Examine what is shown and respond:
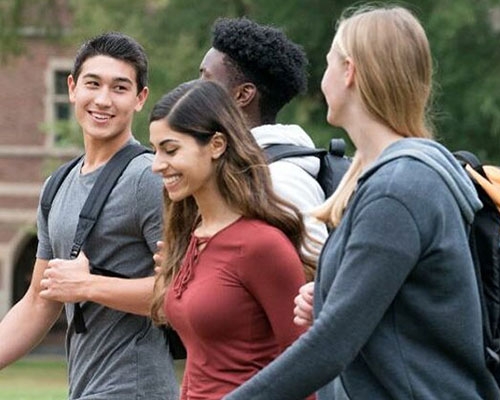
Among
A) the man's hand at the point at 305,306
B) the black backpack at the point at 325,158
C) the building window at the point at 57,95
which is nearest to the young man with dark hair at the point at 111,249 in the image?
the black backpack at the point at 325,158

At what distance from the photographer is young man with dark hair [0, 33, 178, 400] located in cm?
501

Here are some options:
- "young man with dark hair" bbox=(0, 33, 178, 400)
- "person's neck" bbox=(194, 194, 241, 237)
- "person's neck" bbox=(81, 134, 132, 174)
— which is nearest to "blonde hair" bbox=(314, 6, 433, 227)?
→ "person's neck" bbox=(194, 194, 241, 237)

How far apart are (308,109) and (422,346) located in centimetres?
2331

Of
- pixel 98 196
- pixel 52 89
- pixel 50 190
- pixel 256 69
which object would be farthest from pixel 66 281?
pixel 52 89

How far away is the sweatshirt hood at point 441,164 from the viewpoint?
134 inches

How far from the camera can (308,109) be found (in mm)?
26641

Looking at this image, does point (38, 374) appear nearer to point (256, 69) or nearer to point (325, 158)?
point (256, 69)

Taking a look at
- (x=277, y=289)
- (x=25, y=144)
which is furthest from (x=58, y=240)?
(x=25, y=144)

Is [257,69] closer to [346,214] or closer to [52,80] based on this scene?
[346,214]

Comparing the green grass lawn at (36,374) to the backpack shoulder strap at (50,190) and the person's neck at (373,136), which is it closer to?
the backpack shoulder strap at (50,190)

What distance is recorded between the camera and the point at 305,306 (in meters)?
3.78

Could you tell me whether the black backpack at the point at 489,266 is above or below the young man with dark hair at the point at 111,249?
above

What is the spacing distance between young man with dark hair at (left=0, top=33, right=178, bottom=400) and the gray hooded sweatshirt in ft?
5.47

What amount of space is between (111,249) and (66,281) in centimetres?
24
